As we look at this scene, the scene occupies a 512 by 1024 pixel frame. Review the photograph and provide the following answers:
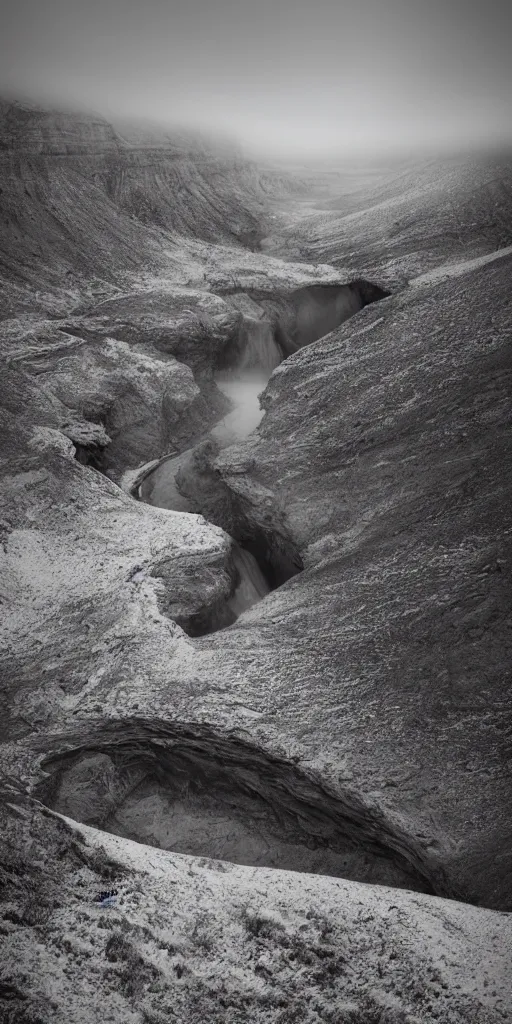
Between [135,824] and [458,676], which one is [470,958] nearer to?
[458,676]

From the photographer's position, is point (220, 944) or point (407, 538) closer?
point (220, 944)

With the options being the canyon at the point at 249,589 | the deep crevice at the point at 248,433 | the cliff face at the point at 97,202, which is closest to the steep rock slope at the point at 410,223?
the canyon at the point at 249,589

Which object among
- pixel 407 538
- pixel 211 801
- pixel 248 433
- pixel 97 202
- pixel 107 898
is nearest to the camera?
pixel 107 898

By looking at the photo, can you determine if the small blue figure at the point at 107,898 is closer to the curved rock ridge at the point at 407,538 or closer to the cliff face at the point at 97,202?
the curved rock ridge at the point at 407,538

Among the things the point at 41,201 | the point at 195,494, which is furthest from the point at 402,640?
the point at 41,201

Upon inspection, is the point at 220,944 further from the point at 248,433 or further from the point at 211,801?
the point at 248,433

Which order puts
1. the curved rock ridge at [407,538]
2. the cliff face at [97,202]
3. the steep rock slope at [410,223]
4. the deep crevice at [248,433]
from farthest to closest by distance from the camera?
the cliff face at [97,202] < the steep rock slope at [410,223] < the deep crevice at [248,433] < the curved rock ridge at [407,538]

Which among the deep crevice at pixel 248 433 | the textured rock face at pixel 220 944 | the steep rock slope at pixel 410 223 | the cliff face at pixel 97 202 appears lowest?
the textured rock face at pixel 220 944

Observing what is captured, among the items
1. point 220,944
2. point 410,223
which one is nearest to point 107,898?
point 220,944

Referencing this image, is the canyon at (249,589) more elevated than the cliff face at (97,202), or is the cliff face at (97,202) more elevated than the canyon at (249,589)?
the cliff face at (97,202)
